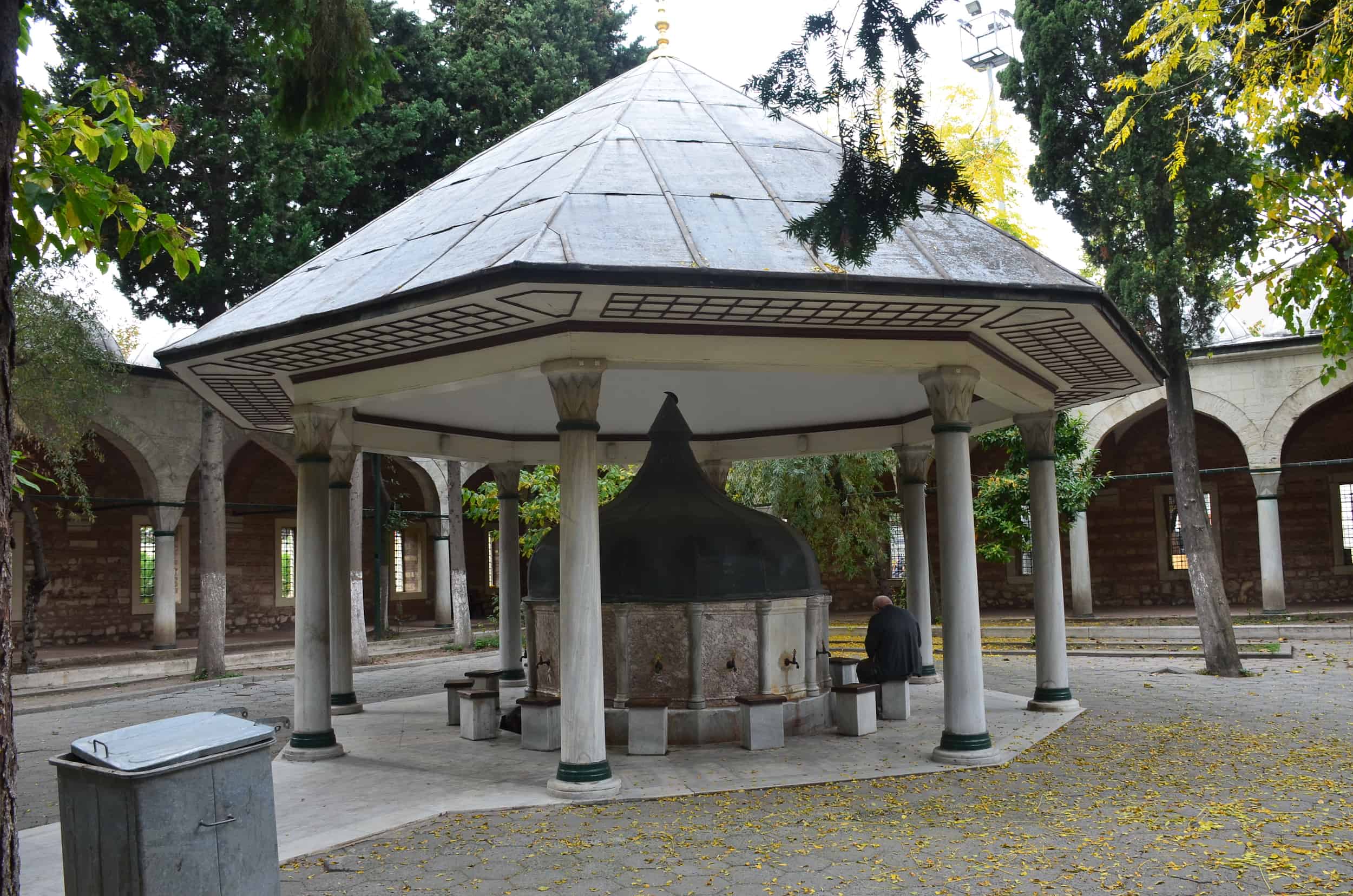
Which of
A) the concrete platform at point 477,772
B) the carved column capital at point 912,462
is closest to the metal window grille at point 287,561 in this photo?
the concrete platform at point 477,772

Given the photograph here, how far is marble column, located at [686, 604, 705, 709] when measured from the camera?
9.37m

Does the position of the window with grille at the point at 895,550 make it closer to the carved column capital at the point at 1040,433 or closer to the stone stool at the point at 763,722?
the carved column capital at the point at 1040,433

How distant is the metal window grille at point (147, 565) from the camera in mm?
22931

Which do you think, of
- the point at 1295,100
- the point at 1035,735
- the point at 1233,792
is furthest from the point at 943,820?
the point at 1295,100

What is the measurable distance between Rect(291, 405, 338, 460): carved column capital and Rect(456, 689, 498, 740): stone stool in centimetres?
255

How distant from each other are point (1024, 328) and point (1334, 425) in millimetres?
17726

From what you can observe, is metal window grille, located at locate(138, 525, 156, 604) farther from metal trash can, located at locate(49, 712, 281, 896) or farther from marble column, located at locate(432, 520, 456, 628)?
metal trash can, located at locate(49, 712, 281, 896)

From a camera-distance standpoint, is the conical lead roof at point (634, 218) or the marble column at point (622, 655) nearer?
the conical lead roof at point (634, 218)

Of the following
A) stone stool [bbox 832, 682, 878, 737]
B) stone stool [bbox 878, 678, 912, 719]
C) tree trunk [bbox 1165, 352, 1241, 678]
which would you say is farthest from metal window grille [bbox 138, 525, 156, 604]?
tree trunk [bbox 1165, 352, 1241, 678]

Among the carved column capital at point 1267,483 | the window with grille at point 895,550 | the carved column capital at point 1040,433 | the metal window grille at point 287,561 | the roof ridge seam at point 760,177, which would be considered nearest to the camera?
the roof ridge seam at point 760,177

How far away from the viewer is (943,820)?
6.55 m

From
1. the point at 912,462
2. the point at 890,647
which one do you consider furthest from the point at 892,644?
the point at 912,462

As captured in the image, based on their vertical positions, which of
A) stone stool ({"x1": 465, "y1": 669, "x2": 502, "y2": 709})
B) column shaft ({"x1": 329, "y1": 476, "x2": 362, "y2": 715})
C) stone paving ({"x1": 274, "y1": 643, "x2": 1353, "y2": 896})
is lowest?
stone paving ({"x1": 274, "y1": 643, "x2": 1353, "y2": 896})

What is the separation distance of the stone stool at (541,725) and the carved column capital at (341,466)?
111 inches
